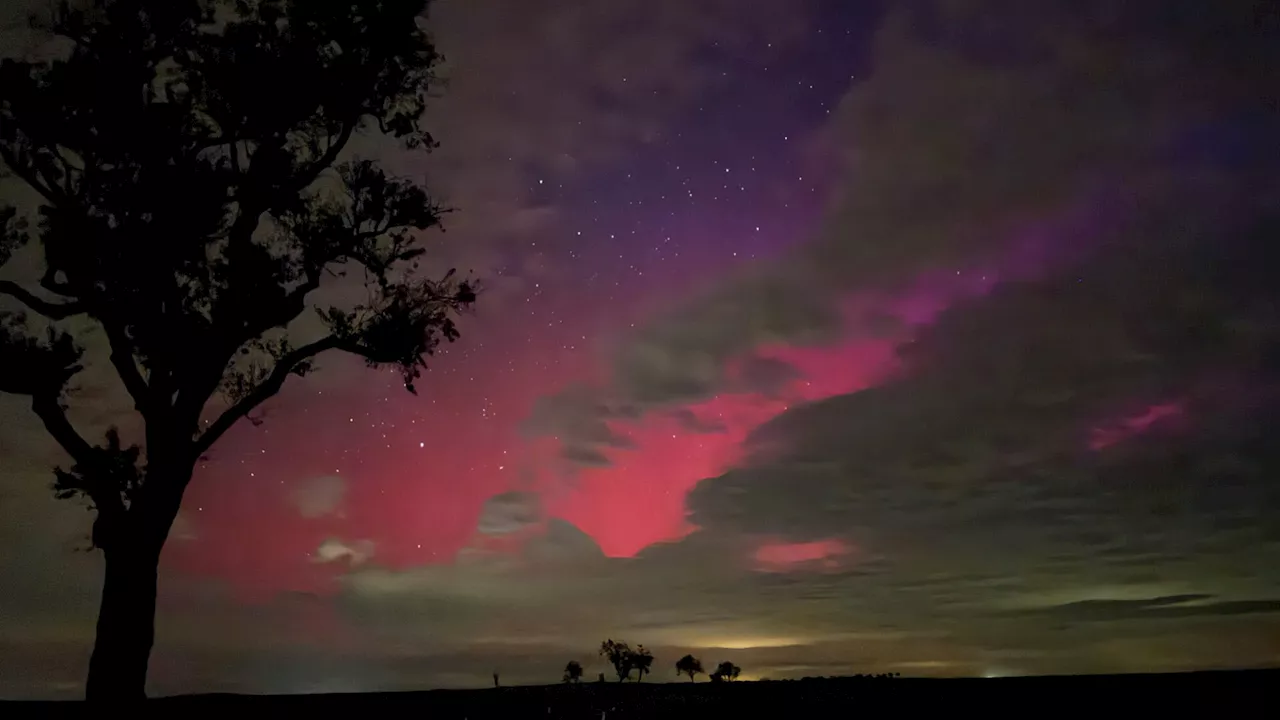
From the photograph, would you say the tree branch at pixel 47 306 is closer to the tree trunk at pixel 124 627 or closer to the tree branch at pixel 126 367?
the tree branch at pixel 126 367

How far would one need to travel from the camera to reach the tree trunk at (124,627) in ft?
57.1

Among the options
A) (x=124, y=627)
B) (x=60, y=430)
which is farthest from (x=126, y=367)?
(x=124, y=627)

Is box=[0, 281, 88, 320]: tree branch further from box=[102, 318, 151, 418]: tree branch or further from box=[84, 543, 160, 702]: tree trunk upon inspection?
box=[84, 543, 160, 702]: tree trunk

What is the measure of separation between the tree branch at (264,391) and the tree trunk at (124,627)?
257 centimetres

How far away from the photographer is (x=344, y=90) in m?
22.1

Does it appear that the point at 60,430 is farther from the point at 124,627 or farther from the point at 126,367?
the point at 124,627

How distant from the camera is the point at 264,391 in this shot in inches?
808

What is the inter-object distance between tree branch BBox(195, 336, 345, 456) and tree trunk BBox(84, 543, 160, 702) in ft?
8.42

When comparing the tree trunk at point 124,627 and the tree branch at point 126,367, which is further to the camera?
the tree branch at point 126,367

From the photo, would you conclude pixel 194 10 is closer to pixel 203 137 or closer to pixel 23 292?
pixel 203 137

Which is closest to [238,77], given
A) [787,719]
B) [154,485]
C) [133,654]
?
[154,485]

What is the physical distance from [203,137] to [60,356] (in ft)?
20.0

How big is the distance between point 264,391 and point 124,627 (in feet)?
18.5

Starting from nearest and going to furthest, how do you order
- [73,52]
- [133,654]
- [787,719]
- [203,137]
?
1. [133,654]
2. [73,52]
3. [203,137]
4. [787,719]
